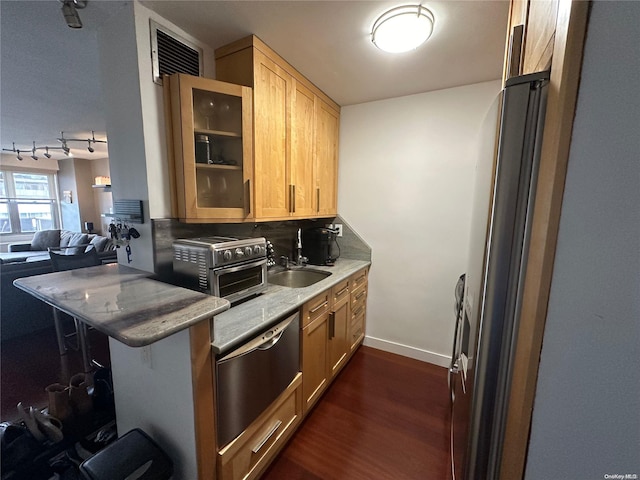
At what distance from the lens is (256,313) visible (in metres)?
1.26

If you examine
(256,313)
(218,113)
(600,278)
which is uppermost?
(218,113)

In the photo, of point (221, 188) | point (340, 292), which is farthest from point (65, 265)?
point (340, 292)

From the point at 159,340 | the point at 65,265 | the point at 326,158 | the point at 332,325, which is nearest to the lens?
the point at 159,340

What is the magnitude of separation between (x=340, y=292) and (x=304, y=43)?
5.51 feet

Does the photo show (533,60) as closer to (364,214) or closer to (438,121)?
(438,121)

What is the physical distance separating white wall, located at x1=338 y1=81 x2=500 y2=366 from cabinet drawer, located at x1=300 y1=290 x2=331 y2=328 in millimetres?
929

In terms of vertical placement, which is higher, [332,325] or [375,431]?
[332,325]

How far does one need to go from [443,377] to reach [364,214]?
1606 mm

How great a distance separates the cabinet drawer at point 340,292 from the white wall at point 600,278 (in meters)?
1.46

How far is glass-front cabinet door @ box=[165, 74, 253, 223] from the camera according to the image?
1347 millimetres

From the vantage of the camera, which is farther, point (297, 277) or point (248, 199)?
point (297, 277)

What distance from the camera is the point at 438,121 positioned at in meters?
2.12

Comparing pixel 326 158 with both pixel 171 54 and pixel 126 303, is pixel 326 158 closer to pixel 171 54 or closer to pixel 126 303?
pixel 171 54

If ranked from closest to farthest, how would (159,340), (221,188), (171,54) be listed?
(159,340) → (171,54) → (221,188)
